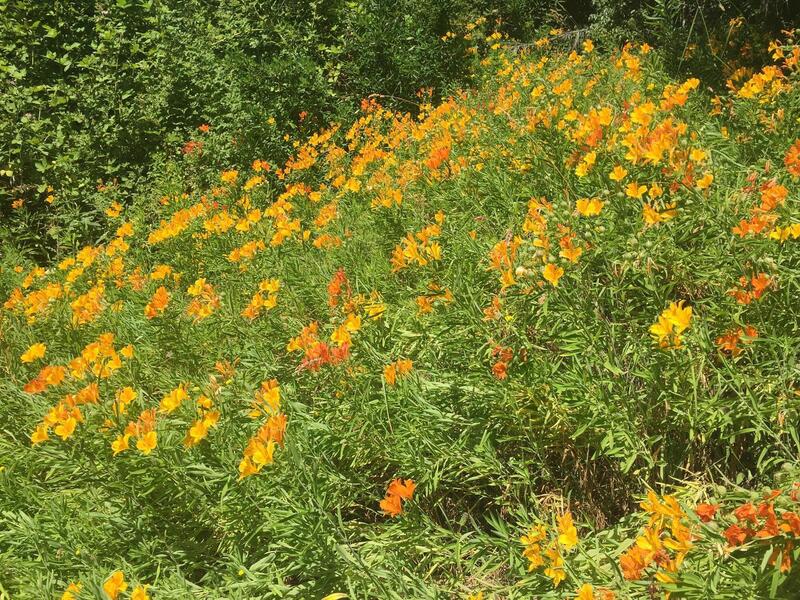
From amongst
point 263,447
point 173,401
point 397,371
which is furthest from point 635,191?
point 173,401

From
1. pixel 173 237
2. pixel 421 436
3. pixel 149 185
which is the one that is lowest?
pixel 149 185

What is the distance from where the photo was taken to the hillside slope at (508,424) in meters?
1.73

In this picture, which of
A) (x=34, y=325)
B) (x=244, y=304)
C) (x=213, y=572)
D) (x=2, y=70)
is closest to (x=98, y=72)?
(x=2, y=70)

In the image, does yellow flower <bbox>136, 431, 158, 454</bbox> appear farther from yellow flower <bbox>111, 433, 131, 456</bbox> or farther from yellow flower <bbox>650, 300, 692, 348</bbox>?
yellow flower <bbox>650, 300, 692, 348</bbox>

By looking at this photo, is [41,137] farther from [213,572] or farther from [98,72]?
[213,572]

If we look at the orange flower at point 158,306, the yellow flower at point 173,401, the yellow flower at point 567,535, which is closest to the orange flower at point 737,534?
the yellow flower at point 567,535

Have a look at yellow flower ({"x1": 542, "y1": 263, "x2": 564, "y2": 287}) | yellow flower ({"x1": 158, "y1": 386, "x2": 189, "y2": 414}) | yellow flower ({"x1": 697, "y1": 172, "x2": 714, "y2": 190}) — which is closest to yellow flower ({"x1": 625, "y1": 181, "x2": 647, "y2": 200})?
yellow flower ({"x1": 697, "y1": 172, "x2": 714, "y2": 190})

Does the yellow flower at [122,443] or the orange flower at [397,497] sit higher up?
the orange flower at [397,497]

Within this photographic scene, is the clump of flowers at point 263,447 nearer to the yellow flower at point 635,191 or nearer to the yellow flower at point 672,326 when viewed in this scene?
the yellow flower at point 672,326

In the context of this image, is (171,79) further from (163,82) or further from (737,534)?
(737,534)

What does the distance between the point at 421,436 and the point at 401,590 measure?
1.54 ft

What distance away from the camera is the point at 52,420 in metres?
2.15

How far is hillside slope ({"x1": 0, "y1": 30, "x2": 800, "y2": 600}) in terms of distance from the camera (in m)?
1.73

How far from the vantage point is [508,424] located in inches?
82.7
